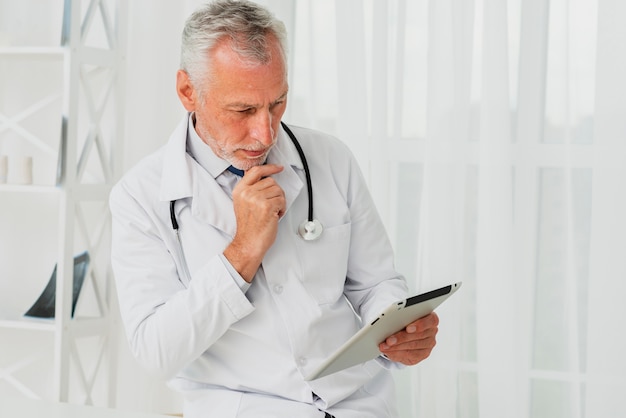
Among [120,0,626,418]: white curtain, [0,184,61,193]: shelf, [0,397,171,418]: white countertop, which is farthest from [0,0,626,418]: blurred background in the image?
[0,397,171,418]: white countertop

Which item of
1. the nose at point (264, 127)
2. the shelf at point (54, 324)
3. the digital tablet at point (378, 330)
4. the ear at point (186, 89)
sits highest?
the ear at point (186, 89)

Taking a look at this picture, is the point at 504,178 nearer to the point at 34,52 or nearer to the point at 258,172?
the point at 258,172

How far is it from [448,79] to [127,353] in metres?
1.43

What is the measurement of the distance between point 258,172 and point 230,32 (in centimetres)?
26

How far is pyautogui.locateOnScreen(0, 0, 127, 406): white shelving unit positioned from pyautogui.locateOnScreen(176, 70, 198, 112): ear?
1.05 m

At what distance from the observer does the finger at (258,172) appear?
5.32ft

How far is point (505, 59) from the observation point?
2514mm

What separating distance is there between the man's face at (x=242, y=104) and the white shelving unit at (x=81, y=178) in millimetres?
1144

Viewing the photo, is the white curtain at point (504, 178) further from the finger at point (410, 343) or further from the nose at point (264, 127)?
the nose at point (264, 127)

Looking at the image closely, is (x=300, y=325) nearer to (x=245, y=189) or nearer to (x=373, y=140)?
(x=245, y=189)

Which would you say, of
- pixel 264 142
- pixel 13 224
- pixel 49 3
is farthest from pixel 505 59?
pixel 13 224

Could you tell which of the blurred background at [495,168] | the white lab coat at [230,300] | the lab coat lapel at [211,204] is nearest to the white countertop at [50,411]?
the white lab coat at [230,300]

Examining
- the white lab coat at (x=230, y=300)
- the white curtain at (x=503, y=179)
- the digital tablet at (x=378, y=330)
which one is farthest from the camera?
the white curtain at (x=503, y=179)

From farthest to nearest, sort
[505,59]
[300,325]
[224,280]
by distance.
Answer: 1. [505,59]
2. [300,325]
3. [224,280]
